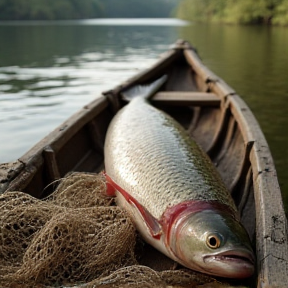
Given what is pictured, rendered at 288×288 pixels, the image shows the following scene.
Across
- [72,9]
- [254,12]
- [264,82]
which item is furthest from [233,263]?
[72,9]

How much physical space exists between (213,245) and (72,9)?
92.3 meters

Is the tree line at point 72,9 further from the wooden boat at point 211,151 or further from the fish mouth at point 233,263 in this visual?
the fish mouth at point 233,263

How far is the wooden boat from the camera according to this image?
2.48m

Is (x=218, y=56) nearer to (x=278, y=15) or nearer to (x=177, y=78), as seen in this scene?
(x=177, y=78)

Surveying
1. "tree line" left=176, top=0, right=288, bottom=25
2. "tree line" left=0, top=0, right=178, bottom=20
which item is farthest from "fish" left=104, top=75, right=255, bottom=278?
"tree line" left=0, top=0, right=178, bottom=20

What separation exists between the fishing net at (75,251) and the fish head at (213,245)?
0.42ft

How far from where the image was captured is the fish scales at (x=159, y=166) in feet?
9.07

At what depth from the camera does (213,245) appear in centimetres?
229

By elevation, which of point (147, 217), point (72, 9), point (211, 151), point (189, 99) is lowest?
point (72, 9)

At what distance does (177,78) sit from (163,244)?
6.15 meters

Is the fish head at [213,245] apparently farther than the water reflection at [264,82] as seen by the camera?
No

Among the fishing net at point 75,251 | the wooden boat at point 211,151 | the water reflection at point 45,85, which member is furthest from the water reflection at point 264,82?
the water reflection at point 45,85

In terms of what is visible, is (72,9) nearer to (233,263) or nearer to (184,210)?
(184,210)

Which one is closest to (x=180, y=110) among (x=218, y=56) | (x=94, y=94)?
(x=94, y=94)
